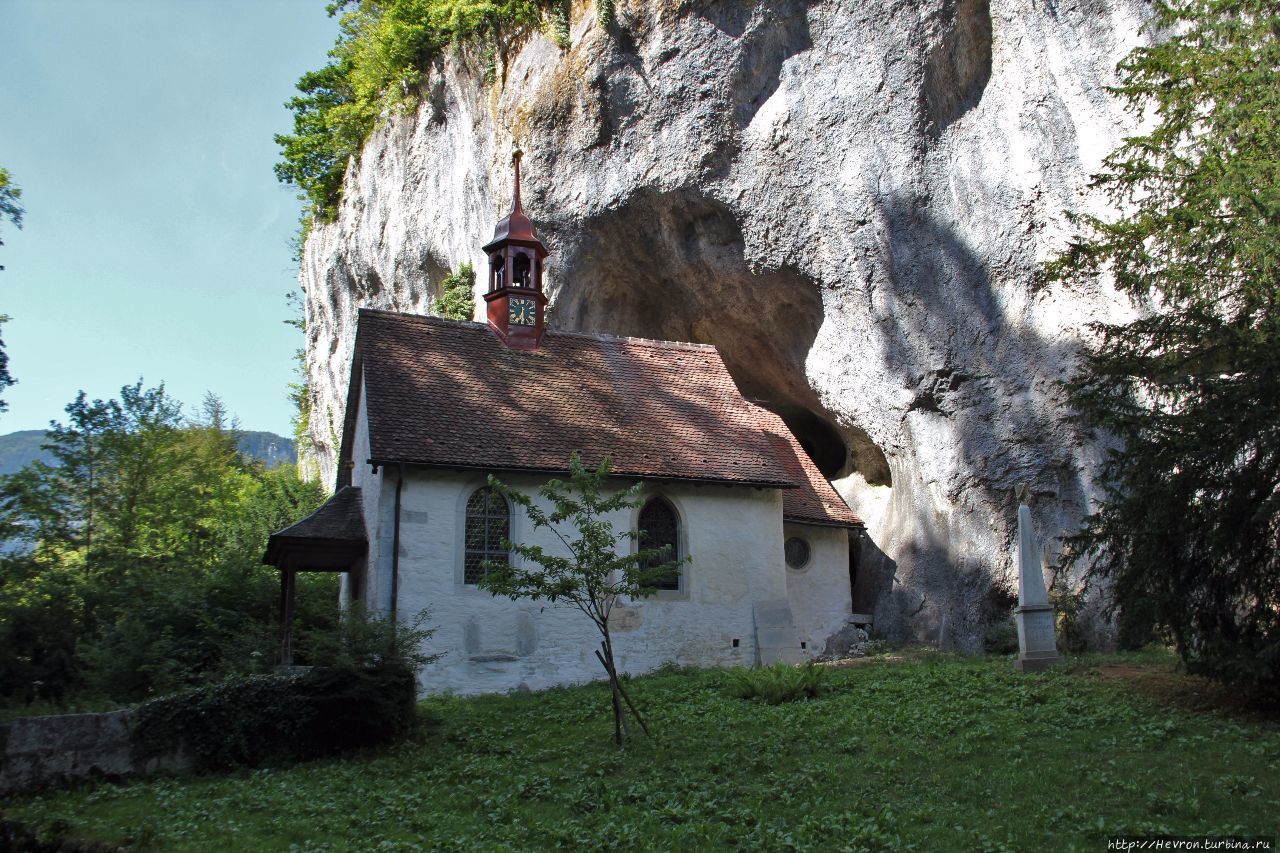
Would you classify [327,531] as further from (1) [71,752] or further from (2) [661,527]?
(1) [71,752]

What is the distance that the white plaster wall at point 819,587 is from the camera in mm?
21656

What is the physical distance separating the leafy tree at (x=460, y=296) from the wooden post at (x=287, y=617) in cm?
997

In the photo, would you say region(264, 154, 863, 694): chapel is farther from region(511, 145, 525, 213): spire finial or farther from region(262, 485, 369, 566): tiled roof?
region(511, 145, 525, 213): spire finial

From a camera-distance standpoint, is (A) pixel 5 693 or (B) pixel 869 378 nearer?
(A) pixel 5 693

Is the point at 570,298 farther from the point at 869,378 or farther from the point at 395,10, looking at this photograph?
the point at 395,10

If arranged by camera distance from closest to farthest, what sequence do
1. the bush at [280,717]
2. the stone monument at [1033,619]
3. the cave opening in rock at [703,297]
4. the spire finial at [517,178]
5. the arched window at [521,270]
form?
the bush at [280,717]
the stone monument at [1033,619]
the arched window at [521,270]
the spire finial at [517,178]
the cave opening in rock at [703,297]

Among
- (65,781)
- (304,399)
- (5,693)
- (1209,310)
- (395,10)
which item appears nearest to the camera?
(65,781)

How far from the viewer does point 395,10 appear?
97.4 ft

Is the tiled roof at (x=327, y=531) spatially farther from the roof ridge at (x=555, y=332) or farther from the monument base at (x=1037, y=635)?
the monument base at (x=1037, y=635)

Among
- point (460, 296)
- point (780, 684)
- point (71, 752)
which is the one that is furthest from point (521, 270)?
point (71, 752)

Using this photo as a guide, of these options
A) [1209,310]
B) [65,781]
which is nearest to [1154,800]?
[1209,310]

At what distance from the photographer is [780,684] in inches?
534

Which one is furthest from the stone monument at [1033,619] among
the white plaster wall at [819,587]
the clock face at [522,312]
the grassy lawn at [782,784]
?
the clock face at [522,312]

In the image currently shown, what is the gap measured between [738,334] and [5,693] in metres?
17.3
